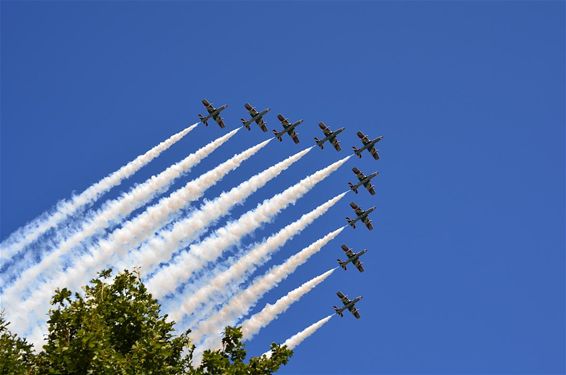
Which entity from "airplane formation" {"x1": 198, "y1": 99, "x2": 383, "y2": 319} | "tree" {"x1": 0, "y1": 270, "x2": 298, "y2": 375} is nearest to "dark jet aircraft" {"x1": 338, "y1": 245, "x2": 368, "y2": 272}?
"airplane formation" {"x1": 198, "y1": 99, "x2": 383, "y2": 319}

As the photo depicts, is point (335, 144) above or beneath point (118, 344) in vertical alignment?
above

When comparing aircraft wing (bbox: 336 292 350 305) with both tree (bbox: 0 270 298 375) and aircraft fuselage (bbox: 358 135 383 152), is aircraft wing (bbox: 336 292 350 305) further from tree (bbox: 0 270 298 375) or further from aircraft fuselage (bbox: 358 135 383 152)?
tree (bbox: 0 270 298 375)

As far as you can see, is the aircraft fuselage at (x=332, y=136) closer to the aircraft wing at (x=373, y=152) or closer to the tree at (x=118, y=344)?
the aircraft wing at (x=373, y=152)

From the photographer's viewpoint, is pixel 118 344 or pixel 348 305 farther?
pixel 348 305

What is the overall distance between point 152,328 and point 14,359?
8.54 meters

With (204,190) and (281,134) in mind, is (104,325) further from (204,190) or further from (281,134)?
(281,134)

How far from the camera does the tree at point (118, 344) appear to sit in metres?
55.6

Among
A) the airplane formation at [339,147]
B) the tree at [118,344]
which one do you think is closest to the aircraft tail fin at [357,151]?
the airplane formation at [339,147]

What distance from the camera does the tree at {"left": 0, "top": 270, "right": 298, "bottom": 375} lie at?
182 feet

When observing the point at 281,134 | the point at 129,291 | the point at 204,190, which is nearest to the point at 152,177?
the point at 204,190

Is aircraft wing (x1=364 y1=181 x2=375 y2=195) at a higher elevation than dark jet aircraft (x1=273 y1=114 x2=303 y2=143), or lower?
lower

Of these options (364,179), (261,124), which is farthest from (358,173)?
(261,124)

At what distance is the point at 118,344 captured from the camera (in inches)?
2335

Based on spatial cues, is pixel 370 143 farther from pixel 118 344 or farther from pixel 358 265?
pixel 118 344
